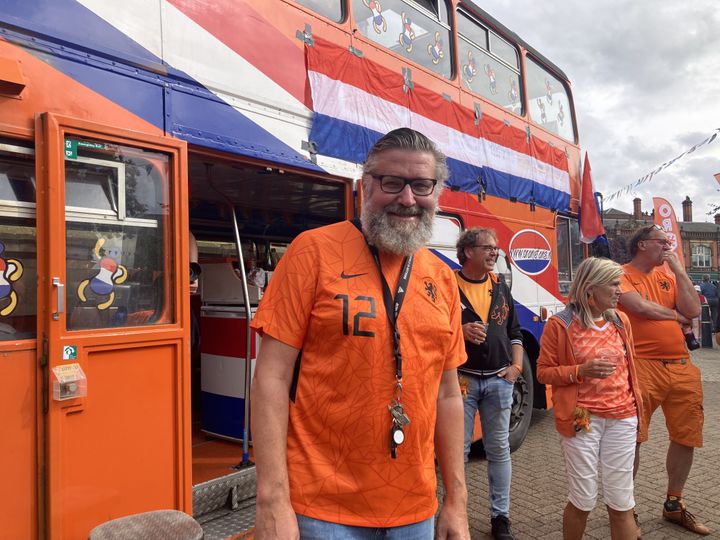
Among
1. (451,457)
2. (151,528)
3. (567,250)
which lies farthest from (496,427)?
(567,250)

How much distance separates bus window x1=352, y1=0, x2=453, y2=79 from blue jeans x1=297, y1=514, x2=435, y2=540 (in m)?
3.22

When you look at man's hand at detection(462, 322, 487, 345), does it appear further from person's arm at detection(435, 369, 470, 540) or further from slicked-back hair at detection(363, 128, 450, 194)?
slicked-back hair at detection(363, 128, 450, 194)

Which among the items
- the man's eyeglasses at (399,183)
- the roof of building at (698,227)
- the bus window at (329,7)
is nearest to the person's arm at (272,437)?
the man's eyeglasses at (399,183)

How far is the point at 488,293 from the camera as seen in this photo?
3674mm

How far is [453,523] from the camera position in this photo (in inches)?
64.1

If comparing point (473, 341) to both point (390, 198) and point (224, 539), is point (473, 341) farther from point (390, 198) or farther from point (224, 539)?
point (390, 198)

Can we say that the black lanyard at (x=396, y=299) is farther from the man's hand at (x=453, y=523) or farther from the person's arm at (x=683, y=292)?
the person's arm at (x=683, y=292)

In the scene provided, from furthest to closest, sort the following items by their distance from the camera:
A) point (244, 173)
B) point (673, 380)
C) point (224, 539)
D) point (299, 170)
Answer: point (244, 173) < point (673, 380) < point (299, 170) < point (224, 539)

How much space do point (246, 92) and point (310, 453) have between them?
2126 millimetres

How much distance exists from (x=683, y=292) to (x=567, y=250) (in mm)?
2498

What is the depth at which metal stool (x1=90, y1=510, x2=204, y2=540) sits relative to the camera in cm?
216

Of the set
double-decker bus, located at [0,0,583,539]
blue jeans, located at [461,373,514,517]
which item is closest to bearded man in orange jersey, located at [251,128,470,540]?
double-decker bus, located at [0,0,583,539]

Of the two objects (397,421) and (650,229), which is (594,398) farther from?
(397,421)

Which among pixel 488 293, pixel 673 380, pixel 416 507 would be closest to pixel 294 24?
pixel 488 293
